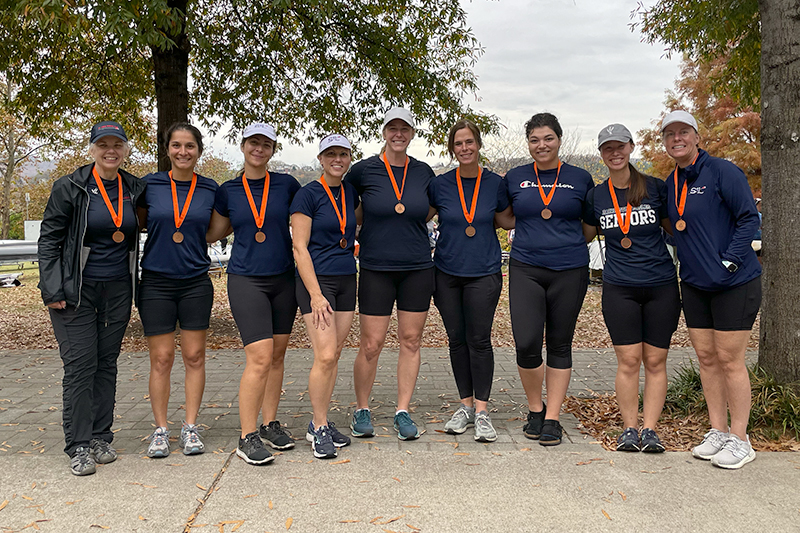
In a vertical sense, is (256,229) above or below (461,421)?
above

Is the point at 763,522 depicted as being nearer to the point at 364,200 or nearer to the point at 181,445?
the point at 364,200

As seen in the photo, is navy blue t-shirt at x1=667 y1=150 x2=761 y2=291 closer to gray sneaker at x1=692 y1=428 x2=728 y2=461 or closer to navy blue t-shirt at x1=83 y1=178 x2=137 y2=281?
gray sneaker at x1=692 y1=428 x2=728 y2=461

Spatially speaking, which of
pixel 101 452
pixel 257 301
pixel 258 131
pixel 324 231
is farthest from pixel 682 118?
pixel 101 452

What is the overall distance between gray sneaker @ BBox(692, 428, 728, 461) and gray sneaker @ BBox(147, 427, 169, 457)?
3479mm

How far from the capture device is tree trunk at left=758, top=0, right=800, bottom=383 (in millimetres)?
4383

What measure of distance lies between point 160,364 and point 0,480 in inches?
43.6

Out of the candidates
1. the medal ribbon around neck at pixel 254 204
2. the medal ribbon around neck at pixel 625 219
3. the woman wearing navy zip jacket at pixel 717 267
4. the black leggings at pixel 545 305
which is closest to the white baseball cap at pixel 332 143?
the medal ribbon around neck at pixel 254 204

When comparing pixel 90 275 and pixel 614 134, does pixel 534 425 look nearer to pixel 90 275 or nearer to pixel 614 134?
pixel 614 134

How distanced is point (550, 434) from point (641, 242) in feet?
4.80

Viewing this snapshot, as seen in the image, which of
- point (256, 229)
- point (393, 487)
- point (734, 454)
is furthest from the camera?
point (256, 229)

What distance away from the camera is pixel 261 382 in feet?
13.5

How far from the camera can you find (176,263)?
13.3 ft

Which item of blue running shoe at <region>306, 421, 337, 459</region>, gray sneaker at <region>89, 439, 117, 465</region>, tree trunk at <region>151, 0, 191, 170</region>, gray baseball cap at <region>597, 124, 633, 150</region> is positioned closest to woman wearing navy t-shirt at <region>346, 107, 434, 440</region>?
blue running shoe at <region>306, 421, 337, 459</region>

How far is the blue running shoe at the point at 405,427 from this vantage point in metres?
4.39
